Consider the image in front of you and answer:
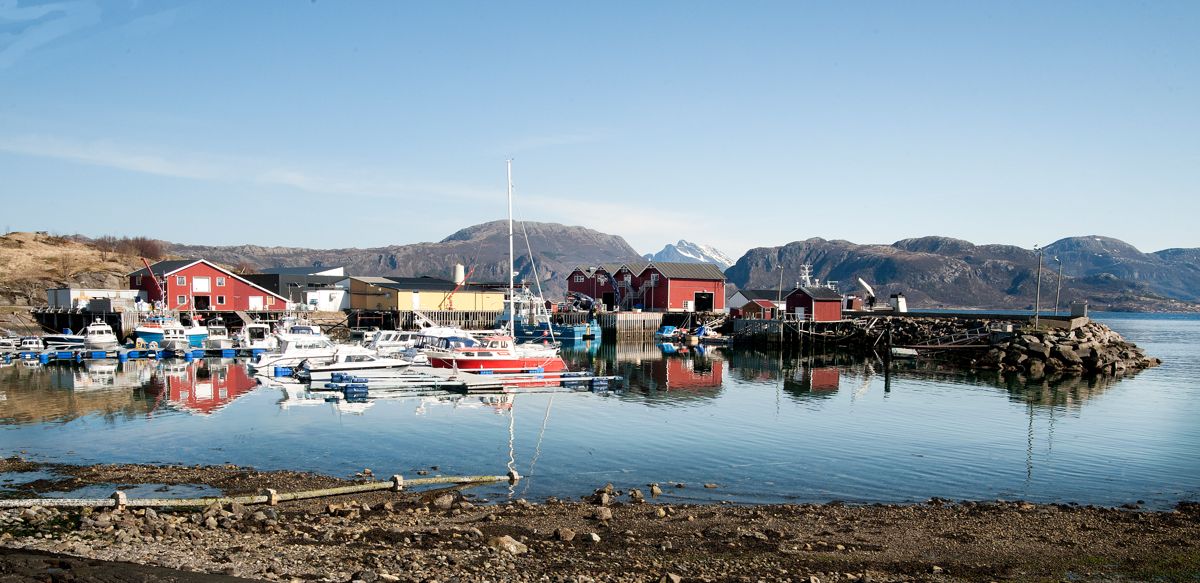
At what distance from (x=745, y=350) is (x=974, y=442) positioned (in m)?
46.3

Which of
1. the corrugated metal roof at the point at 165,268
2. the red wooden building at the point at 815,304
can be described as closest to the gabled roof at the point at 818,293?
the red wooden building at the point at 815,304

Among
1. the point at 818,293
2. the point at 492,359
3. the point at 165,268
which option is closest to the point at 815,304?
the point at 818,293

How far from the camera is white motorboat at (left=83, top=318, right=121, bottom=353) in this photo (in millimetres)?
57781

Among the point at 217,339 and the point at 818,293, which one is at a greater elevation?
the point at 818,293

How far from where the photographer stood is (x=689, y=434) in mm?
28547

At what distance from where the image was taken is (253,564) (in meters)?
13.4

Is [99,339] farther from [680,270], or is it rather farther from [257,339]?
[680,270]

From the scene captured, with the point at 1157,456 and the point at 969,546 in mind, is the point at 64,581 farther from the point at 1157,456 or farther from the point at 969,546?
the point at 1157,456

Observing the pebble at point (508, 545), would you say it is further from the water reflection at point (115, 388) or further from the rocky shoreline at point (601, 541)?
the water reflection at point (115, 388)

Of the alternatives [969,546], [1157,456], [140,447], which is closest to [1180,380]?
[1157,456]

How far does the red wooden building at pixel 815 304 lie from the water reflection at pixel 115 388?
171 feet

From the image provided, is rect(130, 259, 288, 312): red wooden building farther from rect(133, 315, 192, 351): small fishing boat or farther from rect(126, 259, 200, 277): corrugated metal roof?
rect(133, 315, 192, 351): small fishing boat

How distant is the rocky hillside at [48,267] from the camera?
269 ft

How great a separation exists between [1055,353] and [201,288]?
72826mm
